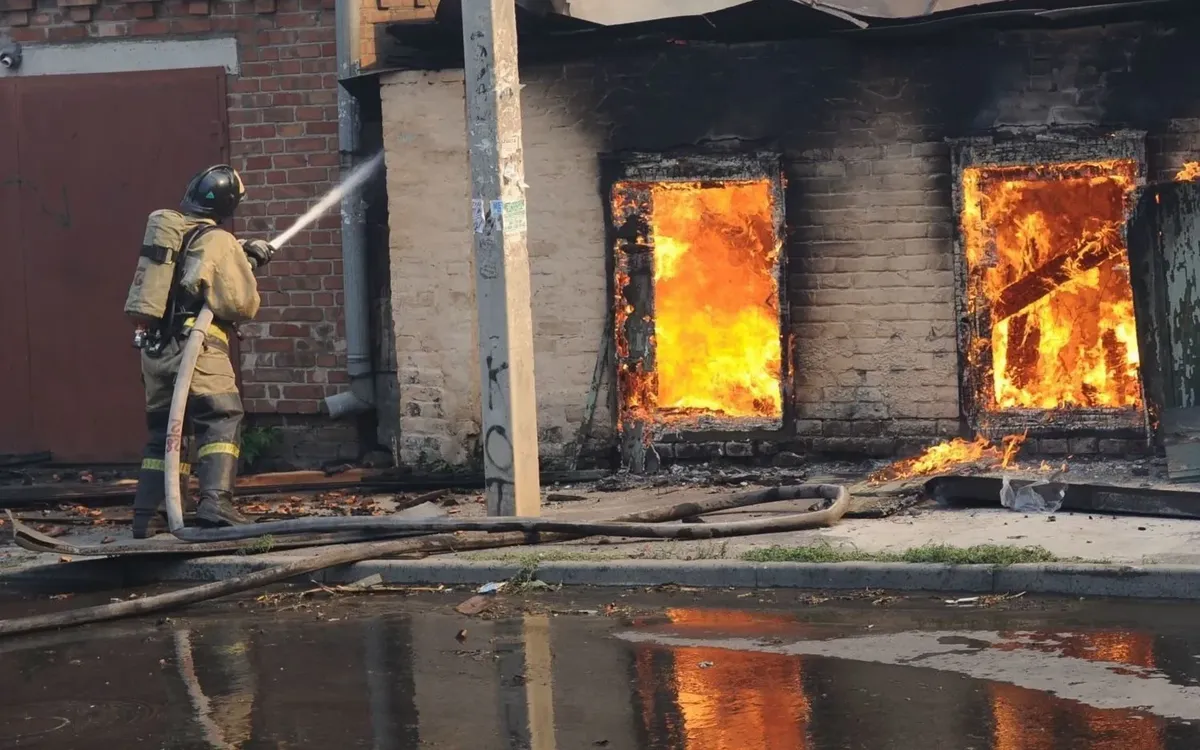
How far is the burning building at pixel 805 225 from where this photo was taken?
35.6 ft

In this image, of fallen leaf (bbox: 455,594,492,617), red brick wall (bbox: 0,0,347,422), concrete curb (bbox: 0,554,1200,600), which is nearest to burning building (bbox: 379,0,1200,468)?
red brick wall (bbox: 0,0,347,422)

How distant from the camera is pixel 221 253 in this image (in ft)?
31.9

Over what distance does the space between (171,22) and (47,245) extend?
6.52 feet

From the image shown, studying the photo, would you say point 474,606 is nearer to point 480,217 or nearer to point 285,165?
point 480,217

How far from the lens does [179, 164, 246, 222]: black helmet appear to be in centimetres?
995

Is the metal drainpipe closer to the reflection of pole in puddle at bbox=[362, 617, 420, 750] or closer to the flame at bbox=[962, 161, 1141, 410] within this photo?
the flame at bbox=[962, 161, 1141, 410]

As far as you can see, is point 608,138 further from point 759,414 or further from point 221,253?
point 221,253

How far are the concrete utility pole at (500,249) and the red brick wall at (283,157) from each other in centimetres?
374

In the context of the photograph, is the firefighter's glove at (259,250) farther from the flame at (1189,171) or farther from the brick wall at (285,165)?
the flame at (1189,171)

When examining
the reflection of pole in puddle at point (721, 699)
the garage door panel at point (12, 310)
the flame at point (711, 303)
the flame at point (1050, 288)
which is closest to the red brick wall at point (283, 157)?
the garage door panel at point (12, 310)

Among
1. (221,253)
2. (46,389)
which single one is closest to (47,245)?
(46,389)

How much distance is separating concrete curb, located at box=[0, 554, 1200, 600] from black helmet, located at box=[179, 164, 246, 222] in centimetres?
226

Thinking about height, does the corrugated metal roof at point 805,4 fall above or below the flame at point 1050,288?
above

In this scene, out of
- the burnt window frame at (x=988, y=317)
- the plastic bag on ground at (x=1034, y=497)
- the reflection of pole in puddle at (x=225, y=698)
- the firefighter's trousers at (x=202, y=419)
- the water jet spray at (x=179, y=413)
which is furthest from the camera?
the burnt window frame at (x=988, y=317)
